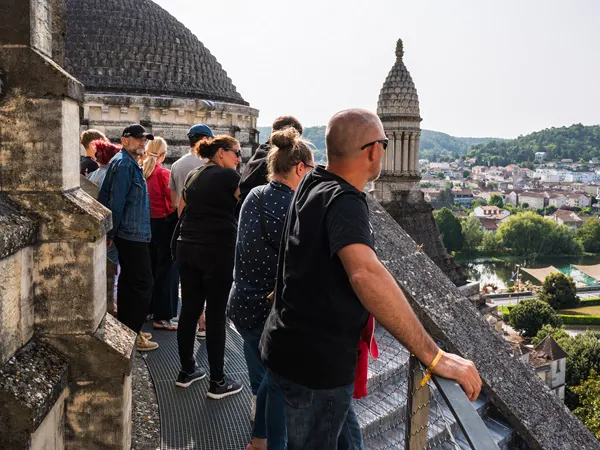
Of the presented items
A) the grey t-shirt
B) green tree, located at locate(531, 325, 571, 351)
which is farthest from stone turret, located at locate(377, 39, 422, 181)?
green tree, located at locate(531, 325, 571, 351)

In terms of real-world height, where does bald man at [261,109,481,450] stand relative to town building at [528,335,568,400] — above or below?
above

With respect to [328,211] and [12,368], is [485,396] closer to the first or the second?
[328,211]

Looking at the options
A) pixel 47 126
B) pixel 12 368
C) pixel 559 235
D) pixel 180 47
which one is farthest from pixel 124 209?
pixel 559 235

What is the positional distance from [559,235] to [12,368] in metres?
95.6

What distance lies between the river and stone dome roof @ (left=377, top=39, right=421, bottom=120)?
5316 centimetres

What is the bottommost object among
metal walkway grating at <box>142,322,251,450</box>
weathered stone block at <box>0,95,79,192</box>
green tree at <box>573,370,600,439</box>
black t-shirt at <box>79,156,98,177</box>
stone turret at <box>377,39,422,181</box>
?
green tree at <box>573,370,600,439</box>

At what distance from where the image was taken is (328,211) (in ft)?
7.23

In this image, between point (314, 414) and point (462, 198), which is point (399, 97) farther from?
point (462, 198)

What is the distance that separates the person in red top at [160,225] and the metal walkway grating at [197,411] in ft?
2.38

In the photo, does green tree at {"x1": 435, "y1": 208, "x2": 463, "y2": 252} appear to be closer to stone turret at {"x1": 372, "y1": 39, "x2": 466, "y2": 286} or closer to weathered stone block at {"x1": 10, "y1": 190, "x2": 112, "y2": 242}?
stone turret at {"x1": 372, "y1": 39, "x2": 466, "y2": 286}

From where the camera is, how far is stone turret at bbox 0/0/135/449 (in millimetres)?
2385

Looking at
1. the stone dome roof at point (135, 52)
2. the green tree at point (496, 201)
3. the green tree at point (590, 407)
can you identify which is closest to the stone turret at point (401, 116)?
the green tree at point (590, 407)

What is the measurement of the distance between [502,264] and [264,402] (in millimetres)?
85740

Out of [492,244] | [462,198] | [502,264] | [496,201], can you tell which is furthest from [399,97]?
[462,198]
